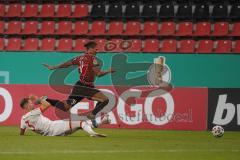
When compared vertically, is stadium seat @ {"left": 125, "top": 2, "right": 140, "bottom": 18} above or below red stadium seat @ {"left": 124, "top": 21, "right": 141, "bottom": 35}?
above

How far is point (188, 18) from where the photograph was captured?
24.6 m

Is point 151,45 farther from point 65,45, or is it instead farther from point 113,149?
point 113,149

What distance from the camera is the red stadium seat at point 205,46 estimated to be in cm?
2358

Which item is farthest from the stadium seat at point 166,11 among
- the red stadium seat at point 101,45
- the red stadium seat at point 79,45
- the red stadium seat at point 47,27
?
the red stadium seat at point 47,27

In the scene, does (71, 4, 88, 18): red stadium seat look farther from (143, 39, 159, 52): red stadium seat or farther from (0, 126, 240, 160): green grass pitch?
(0, 126, 240, 160): green grass pitch

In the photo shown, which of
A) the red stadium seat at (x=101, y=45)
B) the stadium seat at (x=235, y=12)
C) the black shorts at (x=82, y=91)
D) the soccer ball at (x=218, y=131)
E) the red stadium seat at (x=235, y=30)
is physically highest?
the stadium seat at (x=235, y=12)

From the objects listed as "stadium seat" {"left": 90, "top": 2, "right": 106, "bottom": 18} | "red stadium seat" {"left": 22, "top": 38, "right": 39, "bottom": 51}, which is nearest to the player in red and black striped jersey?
"red stadium seat" {"left": 22, "top": 38, "right": 39, "bottom": 51}

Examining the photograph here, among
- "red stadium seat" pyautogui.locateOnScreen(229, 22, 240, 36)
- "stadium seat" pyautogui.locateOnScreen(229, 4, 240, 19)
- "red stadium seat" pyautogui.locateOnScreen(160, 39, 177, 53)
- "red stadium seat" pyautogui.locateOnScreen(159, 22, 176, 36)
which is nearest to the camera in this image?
"red stadium seat" pyautogui.locateOnScreen(160, 39, 177, 53)

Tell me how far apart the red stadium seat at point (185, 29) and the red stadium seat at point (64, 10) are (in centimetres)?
424

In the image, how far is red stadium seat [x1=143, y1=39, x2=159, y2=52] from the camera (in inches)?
944

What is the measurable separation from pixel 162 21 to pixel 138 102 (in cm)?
656

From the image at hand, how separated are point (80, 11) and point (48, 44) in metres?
1.91

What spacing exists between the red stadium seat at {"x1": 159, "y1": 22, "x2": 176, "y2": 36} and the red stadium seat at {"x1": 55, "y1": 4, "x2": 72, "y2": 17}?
11.9 ft

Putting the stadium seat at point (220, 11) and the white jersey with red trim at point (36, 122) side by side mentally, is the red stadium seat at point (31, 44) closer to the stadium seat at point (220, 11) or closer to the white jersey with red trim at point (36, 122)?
the stadium seat at point (220, 11)
